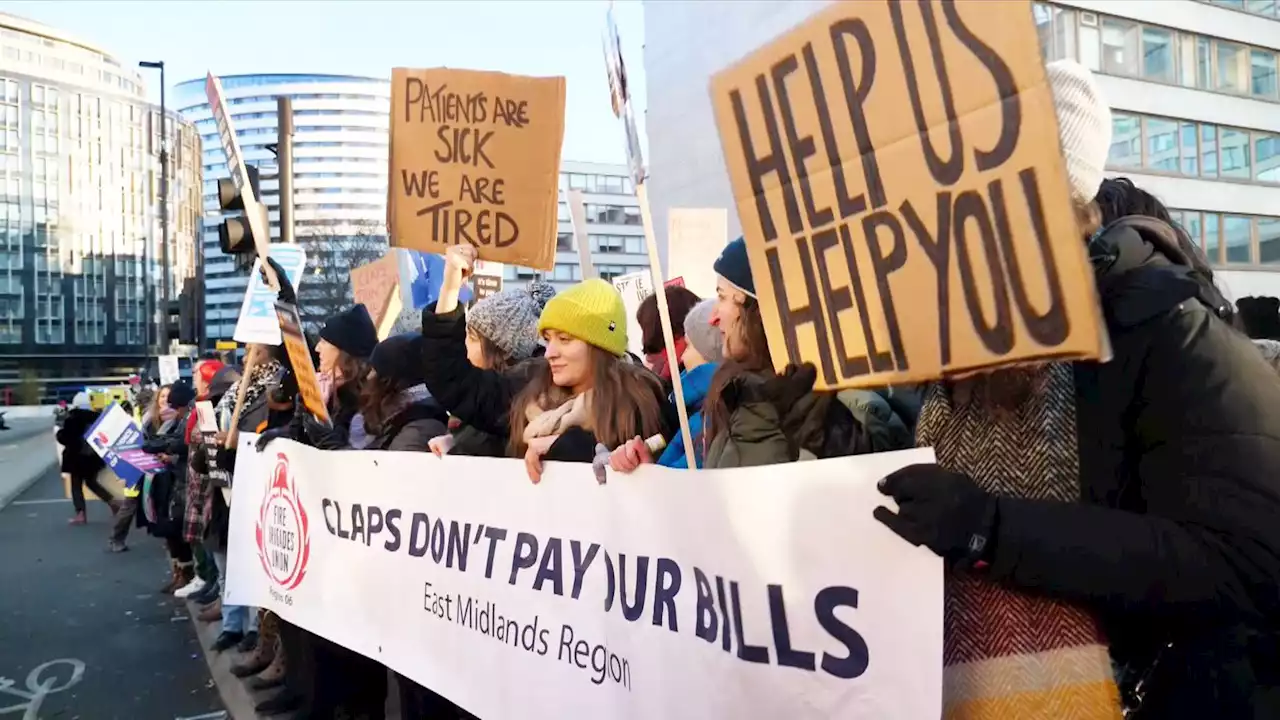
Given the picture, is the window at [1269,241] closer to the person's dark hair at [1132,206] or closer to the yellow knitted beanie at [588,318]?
the yellow knitted beanie at [588,318]

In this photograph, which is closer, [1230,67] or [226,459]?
[226,459]

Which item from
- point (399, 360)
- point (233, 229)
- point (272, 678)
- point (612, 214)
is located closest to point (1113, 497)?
point (399, 360)

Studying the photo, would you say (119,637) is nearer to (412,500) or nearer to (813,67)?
(412,500)

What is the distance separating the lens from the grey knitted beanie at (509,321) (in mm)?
3850

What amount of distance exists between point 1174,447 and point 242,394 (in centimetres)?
502

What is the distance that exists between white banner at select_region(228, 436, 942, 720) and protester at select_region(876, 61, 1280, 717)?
0.38ft

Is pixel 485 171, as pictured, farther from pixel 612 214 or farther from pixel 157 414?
pixel 612 214

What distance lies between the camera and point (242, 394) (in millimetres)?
5477

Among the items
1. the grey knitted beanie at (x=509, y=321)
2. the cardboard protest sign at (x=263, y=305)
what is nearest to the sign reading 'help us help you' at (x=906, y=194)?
the grey knitted beanie at (x=509, y=321)

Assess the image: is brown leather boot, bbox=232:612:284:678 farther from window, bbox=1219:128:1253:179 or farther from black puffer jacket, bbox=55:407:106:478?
window, bbox=1219:128:1253:179

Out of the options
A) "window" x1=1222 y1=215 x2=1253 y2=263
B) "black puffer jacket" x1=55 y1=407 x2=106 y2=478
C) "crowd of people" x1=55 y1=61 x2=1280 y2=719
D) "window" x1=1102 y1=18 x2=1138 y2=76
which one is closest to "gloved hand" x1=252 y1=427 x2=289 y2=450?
"crowd of people" x1=55 y1=61 x2=1280 y2=719

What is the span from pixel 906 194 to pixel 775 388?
1.86 feet

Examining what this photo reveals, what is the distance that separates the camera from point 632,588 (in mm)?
2332

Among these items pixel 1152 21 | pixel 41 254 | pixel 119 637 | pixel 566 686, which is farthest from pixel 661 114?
pixel 41 254
